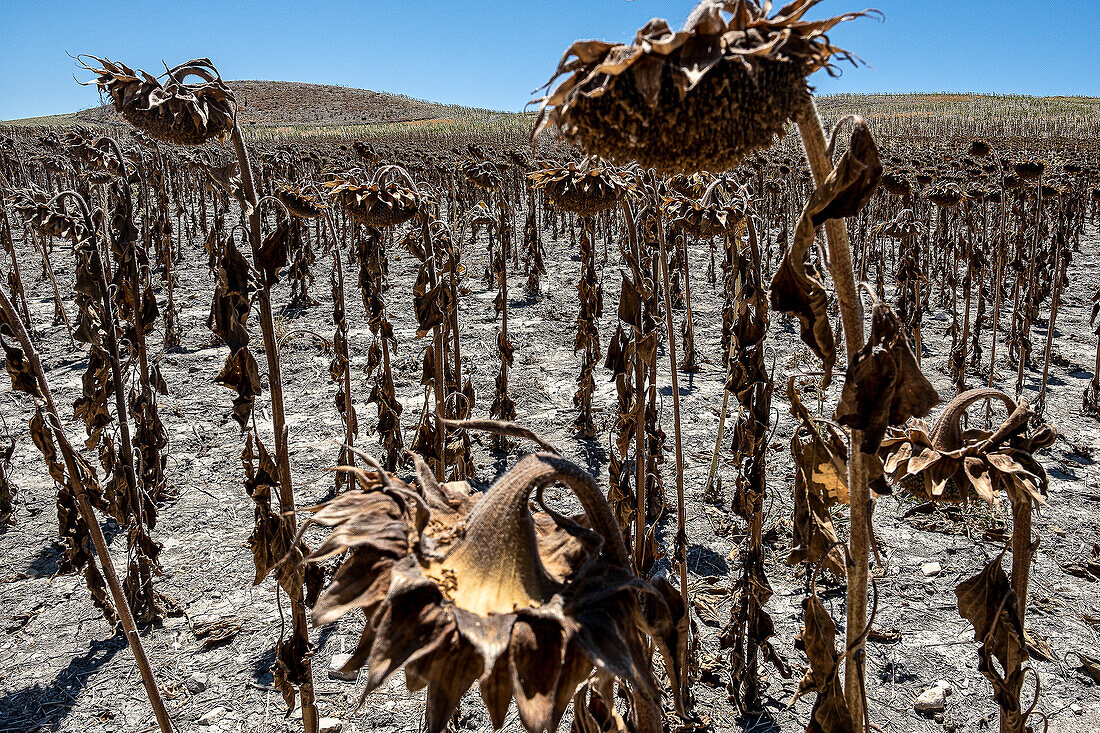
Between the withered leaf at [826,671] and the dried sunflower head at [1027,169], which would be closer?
the withered leaf at [826,671]

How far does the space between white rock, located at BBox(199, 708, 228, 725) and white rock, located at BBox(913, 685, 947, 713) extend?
2599mm

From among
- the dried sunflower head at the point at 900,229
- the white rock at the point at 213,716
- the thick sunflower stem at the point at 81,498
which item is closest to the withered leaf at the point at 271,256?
the thick sunflower stem at the point at 81,498

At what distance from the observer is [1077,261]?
11.2 m

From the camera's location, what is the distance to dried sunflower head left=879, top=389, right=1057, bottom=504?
1.25 m

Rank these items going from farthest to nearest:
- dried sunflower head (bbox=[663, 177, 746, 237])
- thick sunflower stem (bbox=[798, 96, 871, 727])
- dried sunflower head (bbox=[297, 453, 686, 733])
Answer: dried sunflower head (bbox=[663, 177, 746, 237]), thick sunflower stem (bbox=[798, 96, 871, 727]), dried sunflower head (bbox=[297, 453, 686, 733])

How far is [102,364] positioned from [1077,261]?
12.8m

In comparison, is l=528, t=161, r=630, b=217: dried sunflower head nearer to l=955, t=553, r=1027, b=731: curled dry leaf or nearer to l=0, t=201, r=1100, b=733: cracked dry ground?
l=0, t=201, r=1100, b=733: cracked dry ground

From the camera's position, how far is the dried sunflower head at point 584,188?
3.16 meters

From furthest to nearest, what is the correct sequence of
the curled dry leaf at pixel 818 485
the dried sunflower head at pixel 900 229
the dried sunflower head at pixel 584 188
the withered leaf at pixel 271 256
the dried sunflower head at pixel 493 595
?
the dried sunflower head at pixel 900 229 < the dried sunflower head at pixel 584 188 < the withered leaf at pixel 271 256 < the curled dry leaf at pixel 818 485 < the dried sunflower head at pixel 493 595

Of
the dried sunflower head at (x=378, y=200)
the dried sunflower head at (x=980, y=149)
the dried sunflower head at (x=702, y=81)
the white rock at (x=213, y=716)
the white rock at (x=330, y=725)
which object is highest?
the dried sunflower head at (x=980, y=149)

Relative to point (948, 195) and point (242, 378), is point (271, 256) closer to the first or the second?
point (242, 378)

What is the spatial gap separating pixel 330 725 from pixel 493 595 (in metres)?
2.25

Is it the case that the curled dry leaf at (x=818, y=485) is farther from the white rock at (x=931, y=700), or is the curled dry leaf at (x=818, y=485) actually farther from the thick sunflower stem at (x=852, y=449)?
the white rock at (x=931, y=700)

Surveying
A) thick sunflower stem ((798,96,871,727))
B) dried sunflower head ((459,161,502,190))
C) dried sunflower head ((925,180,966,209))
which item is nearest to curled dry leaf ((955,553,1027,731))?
thick sunflower stem ((798,96,871,727))
